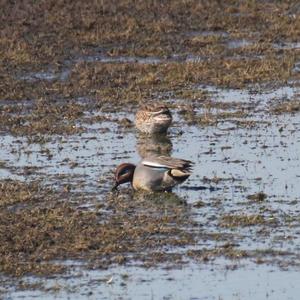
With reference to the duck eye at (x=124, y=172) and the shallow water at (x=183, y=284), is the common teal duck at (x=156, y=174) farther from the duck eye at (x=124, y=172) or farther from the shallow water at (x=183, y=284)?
the shallow water at (x=183, y=284)

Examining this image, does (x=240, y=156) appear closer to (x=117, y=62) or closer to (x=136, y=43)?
(x=117, y=62)

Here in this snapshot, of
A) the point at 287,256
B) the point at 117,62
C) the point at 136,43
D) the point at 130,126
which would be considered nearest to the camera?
the point at 287,256

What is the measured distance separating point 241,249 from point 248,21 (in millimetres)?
12876

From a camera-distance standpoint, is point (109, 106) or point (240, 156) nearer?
point (240, 156)

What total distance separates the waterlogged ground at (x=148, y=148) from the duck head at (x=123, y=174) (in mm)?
126

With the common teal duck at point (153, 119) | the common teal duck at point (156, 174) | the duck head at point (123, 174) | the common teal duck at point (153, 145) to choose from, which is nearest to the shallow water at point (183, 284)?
the common teal duck at point (156, 174)

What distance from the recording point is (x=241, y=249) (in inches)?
412

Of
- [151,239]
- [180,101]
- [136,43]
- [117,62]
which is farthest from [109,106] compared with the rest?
[151,239]

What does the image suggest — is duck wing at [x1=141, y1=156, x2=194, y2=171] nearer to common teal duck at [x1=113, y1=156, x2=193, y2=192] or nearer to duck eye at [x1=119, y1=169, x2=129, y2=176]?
common teal duck at [x1=113, y1=156, x2=193, y2=192]

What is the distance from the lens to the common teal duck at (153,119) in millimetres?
15516

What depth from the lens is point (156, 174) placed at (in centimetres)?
1260

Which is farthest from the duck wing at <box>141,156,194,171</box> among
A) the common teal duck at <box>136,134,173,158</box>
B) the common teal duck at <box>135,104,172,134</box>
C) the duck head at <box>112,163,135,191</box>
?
the common teal duck at <box>135,104,172,134</box>

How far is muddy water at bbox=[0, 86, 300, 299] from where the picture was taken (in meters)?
9.62

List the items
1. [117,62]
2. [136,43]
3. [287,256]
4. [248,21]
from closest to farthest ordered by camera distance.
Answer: [287,256] → [117,62] → [136,43] → [248,21]
